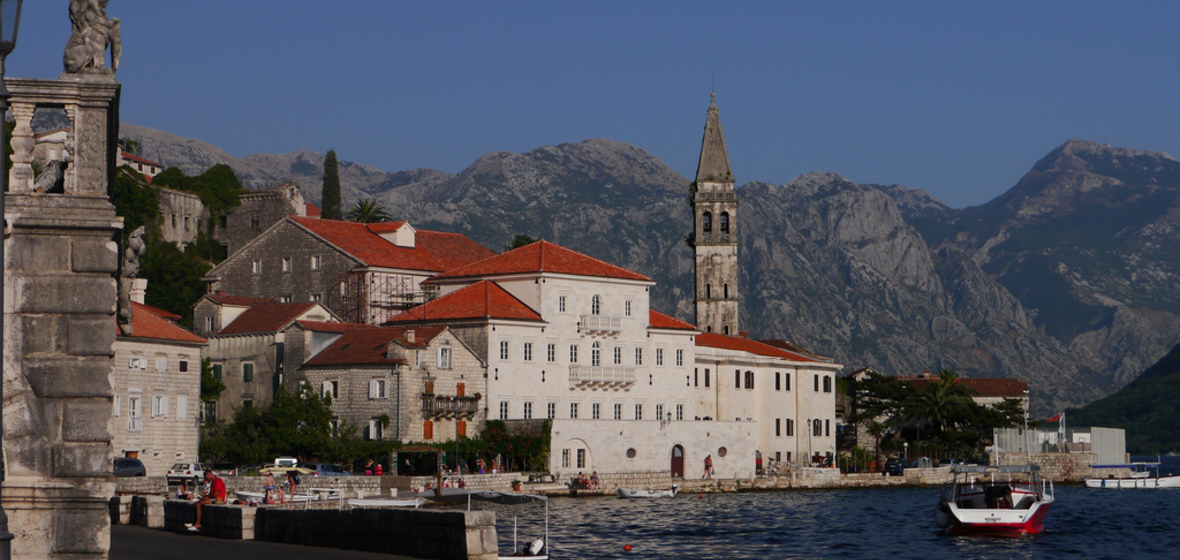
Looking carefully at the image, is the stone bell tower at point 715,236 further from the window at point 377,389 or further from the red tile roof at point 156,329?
the red tile roof at point 156,329

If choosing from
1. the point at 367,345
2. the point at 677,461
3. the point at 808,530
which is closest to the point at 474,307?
the point at 367,345

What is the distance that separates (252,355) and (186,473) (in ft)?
70.4

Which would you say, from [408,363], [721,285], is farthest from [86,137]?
[721,285]

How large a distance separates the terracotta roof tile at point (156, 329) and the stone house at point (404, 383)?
816cm

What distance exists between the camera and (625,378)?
85250mm

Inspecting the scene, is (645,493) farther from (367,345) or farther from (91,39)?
(91,39)

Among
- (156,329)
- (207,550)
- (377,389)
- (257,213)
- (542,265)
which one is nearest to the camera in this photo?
(207,550)

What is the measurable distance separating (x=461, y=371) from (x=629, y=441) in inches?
409

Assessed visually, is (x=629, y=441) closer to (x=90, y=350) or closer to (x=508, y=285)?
(x=508, y=285)

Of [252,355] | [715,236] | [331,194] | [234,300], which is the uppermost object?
[331,194]

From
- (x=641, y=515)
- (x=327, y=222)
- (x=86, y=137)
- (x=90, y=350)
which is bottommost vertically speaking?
(x=641, y=515)

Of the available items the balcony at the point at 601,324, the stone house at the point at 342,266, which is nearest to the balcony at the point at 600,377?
the balcony at the point at 601,324

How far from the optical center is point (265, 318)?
3295 inches

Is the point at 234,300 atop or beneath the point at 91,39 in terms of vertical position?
atop
